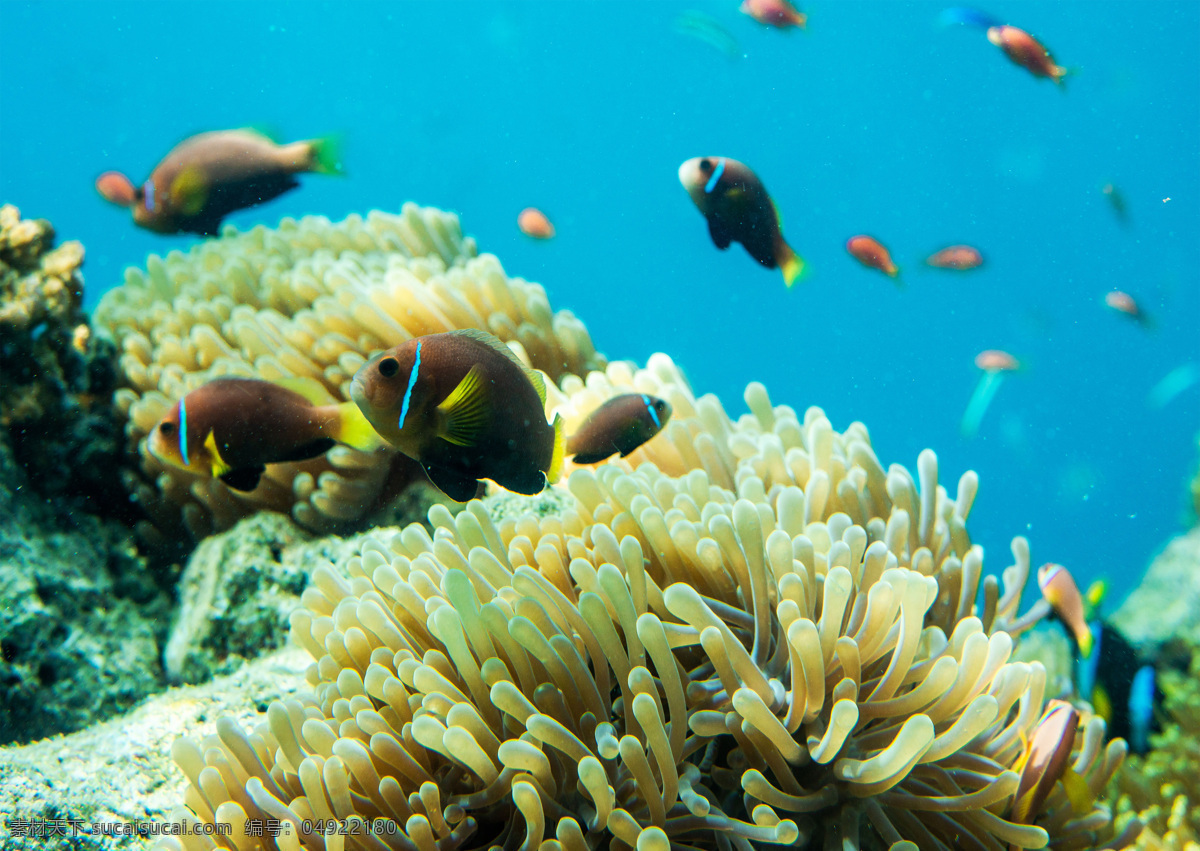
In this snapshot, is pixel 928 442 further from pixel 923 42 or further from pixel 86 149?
pixel 86 149

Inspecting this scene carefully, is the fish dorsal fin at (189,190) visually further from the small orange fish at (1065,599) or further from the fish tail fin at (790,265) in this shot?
the small orange fish at (1065,599)

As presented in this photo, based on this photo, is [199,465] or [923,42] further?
[923,42]

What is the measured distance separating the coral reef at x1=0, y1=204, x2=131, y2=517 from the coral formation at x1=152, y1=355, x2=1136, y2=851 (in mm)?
2136

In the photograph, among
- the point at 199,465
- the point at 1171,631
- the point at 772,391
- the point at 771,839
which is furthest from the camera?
the point at 772,391

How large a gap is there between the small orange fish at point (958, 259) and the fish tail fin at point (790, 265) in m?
4.14

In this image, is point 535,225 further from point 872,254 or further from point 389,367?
point 389,367

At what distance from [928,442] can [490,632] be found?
148 feet

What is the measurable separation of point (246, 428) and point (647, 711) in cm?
143

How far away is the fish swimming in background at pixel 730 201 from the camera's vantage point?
2.56 metres

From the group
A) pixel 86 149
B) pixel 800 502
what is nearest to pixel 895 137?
pixel 800 502

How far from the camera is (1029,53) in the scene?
434 centimetres

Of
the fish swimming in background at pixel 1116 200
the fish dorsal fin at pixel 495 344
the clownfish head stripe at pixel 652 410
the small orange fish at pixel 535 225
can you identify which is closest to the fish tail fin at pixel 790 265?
the clownfish head stripe at pixel 652 410

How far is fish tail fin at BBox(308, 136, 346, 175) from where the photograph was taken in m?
3.20

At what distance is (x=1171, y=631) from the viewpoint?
14.9 ft
